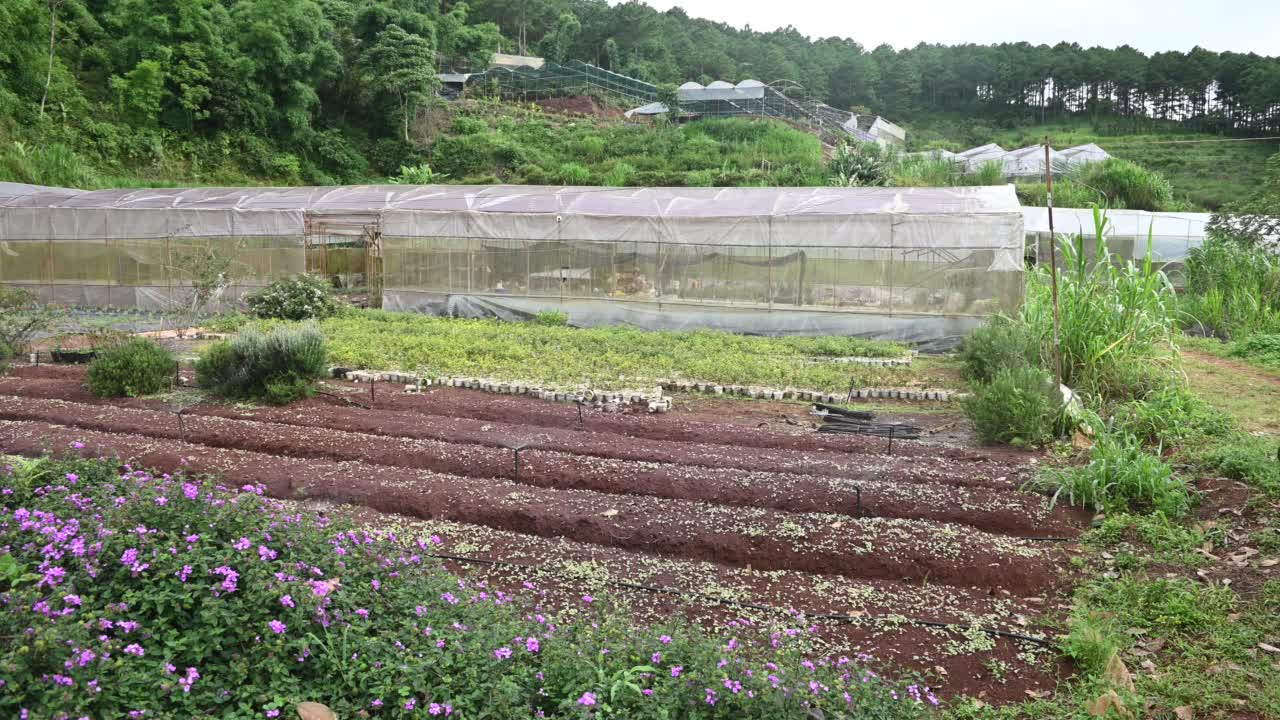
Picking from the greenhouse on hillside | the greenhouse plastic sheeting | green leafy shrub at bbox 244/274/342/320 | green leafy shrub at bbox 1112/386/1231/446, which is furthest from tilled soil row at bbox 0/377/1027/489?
the greenhouse on hillside

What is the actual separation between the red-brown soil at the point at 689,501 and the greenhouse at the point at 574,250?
6125 mm

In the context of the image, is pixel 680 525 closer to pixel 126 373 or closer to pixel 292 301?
pixel 126 373

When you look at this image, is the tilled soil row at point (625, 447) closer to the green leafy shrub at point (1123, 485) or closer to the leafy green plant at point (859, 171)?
the green leafy shrub at point (1123, 485)

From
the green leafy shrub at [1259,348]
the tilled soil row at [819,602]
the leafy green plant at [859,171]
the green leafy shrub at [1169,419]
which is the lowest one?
the tilled soil row at [819,602]

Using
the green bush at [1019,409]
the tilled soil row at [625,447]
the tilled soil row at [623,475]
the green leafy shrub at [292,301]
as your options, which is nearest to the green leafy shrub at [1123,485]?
the tilled soil row at [623,475]

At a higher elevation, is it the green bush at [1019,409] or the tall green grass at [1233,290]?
the tall green grass at [1233,290]

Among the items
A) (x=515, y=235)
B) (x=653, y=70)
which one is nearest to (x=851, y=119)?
(x=653, y=70)

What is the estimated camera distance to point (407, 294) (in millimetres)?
17609

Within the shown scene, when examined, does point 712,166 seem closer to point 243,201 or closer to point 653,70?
point 243,201

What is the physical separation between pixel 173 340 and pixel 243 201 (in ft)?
18.4

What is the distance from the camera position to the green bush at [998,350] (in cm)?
880

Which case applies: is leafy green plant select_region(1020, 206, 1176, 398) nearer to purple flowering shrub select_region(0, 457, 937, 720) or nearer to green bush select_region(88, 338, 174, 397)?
purple flowering shrub select_region(0, 457, 937, 720)

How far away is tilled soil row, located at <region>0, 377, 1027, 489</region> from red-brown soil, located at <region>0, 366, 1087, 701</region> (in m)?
0.03

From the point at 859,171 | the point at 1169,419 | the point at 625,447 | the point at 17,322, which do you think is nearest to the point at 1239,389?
the point at 1169,419
